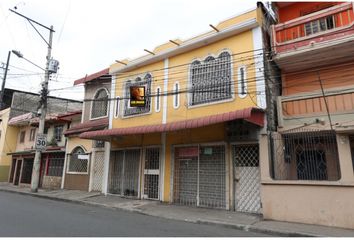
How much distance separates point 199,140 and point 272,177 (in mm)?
3370

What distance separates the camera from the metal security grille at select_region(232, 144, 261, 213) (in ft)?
31.8

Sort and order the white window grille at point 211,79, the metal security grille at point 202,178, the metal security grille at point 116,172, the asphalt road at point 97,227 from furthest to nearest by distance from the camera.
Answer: the metal security grille at point 116,172 → the white window grille at point 211,79 → the metal security grille at point 202,178 → the asphalt road at point 97,227

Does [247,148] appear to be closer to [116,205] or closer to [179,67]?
[179,67]

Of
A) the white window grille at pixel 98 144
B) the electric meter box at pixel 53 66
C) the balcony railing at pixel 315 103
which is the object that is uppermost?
the electric meter box at pixel 53 66

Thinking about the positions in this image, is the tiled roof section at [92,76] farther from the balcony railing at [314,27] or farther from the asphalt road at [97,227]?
the balcony railing at [314,27]

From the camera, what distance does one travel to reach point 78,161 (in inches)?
666

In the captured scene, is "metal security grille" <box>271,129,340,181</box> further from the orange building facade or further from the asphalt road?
the asphalt road

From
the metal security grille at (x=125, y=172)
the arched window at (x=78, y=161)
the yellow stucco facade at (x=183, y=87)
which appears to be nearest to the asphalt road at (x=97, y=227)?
the yellow stucco facade at (x=183, y=87)

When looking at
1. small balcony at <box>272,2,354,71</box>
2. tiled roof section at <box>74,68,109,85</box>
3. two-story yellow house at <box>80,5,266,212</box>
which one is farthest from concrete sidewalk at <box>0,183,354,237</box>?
tiled roof section at <box>74,68,109,85</box>

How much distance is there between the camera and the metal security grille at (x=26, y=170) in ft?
73.2

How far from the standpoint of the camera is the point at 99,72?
1648 cm

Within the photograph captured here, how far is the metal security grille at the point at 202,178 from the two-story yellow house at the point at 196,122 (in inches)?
1.4

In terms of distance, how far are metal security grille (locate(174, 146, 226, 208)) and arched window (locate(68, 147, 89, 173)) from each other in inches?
Result: 262

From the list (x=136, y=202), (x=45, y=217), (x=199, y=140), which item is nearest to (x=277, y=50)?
(x=199, y=140)
